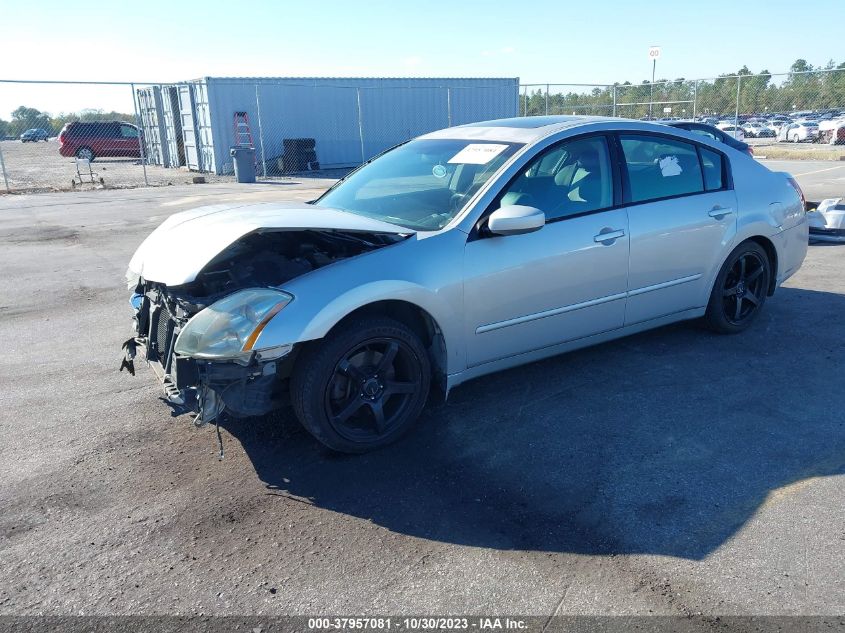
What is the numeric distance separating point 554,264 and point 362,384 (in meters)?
1.44

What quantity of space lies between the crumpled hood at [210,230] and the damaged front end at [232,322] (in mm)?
67

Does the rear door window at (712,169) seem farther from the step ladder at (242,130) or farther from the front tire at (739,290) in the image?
the step ladder at (242,130)

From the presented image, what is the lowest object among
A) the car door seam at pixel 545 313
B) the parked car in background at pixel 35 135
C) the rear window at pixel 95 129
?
the car door seam at pixel 545 313

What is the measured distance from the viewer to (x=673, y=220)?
4906 mm

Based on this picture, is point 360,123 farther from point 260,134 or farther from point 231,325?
point 231,325

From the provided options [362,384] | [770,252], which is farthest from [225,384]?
[770,252]

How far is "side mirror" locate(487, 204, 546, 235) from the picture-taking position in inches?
154

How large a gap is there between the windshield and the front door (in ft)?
0.89

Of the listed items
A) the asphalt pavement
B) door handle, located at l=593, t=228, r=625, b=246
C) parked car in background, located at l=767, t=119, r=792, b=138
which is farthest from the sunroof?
parked car in background, located at l=767, t=119, r=792, b=138

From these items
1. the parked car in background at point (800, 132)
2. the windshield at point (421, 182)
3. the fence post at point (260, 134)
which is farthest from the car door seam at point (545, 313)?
the parked car in background at point (800, 132)

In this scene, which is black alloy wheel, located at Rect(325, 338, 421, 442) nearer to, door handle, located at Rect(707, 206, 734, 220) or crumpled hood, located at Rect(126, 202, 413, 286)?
crumpled hood, located at Rect(126, 202, 413, 286)

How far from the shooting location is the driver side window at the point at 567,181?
4305 millimetres

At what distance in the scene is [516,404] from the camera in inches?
173

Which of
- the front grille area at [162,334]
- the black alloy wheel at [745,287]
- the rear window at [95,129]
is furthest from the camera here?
the rear window at [95,129]
